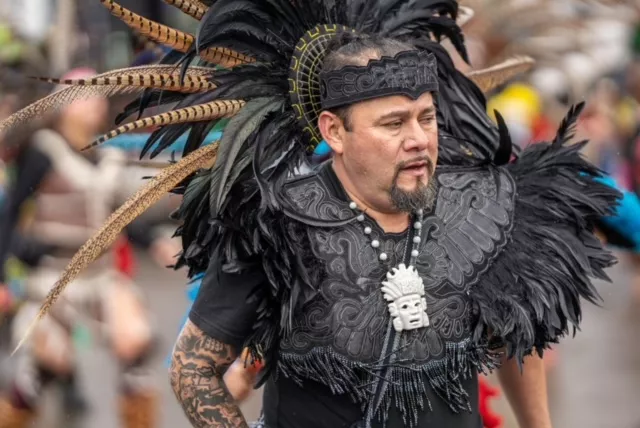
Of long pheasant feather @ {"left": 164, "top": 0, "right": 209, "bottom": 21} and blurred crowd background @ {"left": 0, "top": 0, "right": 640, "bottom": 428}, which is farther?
blurred crowd background @ {"left": 0, "top": 0, "right": 640, "bottom": 428}

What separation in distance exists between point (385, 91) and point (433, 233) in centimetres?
46

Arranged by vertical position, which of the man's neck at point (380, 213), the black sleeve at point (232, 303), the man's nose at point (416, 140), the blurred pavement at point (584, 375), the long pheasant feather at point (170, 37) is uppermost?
the long pheasant feather at point (170, 37)

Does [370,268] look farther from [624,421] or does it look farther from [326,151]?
[624,421]

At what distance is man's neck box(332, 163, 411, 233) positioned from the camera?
11.6 feet

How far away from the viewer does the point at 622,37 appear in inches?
492

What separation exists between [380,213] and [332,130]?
0.28 m

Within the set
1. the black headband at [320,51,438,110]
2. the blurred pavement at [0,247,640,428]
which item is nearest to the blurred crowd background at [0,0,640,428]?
the blurred pavement at [0,247,640,428]

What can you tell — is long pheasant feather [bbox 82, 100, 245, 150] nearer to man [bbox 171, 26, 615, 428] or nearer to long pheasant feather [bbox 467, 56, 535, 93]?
man [bbox 171, 26, 615, 428]

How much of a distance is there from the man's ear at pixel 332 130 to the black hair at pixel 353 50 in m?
0.02

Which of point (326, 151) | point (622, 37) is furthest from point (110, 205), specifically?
point (622, 37)

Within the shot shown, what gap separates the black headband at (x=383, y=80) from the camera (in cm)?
340

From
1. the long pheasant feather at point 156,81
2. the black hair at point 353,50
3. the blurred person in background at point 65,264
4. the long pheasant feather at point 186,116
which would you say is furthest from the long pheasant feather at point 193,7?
the blurred person in background at point 65,264

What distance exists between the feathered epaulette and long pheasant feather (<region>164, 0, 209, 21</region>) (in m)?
1.04

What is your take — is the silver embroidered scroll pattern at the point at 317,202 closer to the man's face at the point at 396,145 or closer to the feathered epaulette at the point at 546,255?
the man's face at the point at 396,145
